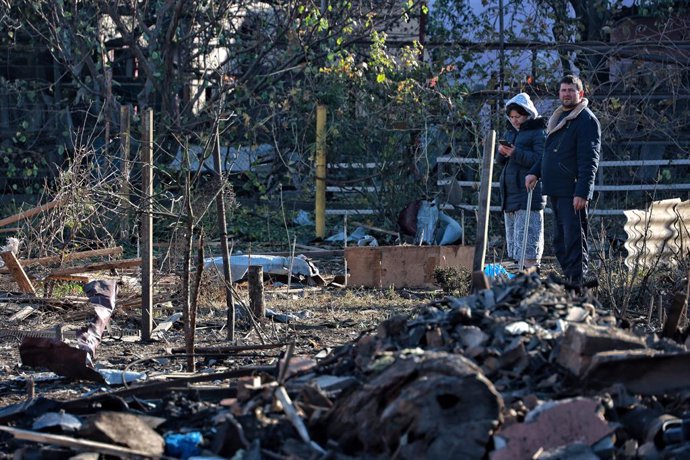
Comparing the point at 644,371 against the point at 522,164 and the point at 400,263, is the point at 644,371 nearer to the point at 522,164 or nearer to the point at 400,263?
the point at 522,164

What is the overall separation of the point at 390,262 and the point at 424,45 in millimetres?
5521

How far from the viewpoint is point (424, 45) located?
14.5m

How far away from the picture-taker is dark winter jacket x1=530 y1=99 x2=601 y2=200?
7.82m

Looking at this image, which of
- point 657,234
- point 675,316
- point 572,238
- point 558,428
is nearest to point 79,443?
point 558,428

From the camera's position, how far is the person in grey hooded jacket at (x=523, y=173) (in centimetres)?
876

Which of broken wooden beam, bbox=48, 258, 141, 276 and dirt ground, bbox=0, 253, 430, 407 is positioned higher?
broken wooden beam, bbox=48, 258, 141, 276

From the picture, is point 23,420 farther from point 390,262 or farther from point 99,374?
point 390,262

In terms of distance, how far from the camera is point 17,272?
846 cm

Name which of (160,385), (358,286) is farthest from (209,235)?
(160,385)

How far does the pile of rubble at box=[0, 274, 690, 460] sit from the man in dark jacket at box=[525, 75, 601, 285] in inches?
112

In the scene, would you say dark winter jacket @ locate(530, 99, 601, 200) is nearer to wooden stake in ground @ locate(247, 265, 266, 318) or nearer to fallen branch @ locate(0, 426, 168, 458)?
wooden stake in ground @ locate(247, 265, 266, 318)

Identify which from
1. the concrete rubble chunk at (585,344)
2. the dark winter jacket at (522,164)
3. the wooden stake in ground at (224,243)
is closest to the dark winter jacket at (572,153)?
the dark winter jacket at (522,164)

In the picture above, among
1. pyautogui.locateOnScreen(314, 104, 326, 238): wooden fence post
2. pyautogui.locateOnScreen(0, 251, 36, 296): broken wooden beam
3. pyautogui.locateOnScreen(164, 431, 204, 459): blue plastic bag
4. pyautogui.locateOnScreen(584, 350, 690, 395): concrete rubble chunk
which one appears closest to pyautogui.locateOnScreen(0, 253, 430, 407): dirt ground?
pyautogui.locateOnScreen(0, 251, 36, 296): broken wooden beam

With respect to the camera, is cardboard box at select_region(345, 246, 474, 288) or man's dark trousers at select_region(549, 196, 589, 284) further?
cardboard box at select_region(345, 246, 474, 288)
